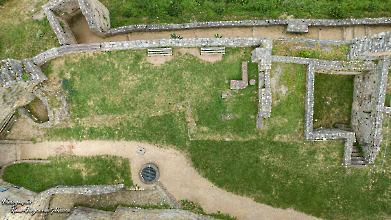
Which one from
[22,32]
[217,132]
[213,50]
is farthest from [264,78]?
[22,32]

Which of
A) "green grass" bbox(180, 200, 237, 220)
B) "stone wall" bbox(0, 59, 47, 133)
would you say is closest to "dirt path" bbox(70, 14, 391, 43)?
"stone wall" bbox(0, 59, 47, 133)

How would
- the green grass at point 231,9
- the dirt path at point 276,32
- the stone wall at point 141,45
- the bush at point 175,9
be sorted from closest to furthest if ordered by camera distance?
the stone wall at point 141,45
the dirt path at point 276,32
the green grass at point 231,9
the bush at point 175,9

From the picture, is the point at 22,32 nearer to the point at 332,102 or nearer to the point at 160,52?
the point at 160,52

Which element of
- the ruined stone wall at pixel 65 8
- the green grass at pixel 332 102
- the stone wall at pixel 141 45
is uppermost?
the ruined stone wall at pixel 65 8

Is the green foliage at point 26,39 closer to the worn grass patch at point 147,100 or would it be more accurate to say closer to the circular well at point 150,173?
the worn grass patch at point 147,100

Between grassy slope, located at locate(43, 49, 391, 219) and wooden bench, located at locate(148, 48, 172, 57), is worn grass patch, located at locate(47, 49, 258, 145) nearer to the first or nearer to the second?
grassy slope, located at locate(43, 49, 391, 219)

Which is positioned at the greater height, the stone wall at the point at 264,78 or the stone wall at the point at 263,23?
the stone wall at the point at 263,23

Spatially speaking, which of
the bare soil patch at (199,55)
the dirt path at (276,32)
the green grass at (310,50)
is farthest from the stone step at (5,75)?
the green grass at (310,50)

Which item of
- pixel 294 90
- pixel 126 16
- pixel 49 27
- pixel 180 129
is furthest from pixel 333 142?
pixel 49 27
